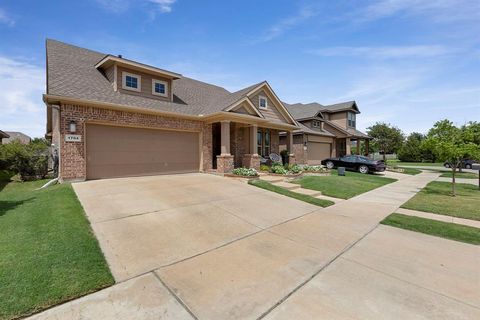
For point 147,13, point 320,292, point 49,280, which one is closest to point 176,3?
point 147,13

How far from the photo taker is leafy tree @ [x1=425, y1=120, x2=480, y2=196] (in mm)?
10230

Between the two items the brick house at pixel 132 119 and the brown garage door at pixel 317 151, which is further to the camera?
the brown garage door at pixel 317 151

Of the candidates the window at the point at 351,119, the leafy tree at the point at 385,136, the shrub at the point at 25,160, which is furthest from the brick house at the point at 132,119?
the leafy tree at the point at 385,136

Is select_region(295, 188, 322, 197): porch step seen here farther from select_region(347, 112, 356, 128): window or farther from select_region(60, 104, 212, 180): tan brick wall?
select_region(347, 112, 356, 128): window

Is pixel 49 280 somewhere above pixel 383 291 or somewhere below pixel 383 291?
above

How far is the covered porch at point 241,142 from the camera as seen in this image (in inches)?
506

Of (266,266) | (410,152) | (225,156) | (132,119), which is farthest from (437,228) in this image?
(410,152)

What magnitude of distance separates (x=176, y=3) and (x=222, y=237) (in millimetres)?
9303

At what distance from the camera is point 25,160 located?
416 inches

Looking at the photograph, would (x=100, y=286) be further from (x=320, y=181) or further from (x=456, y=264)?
(x=320, y=181)

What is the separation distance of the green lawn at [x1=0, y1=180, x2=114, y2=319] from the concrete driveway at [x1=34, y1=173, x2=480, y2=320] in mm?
205

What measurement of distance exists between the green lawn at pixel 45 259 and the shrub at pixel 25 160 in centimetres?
591

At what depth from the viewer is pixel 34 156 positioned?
419 inches

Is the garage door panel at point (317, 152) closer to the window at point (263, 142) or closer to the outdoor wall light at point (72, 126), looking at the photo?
the window at point (263, 142)
